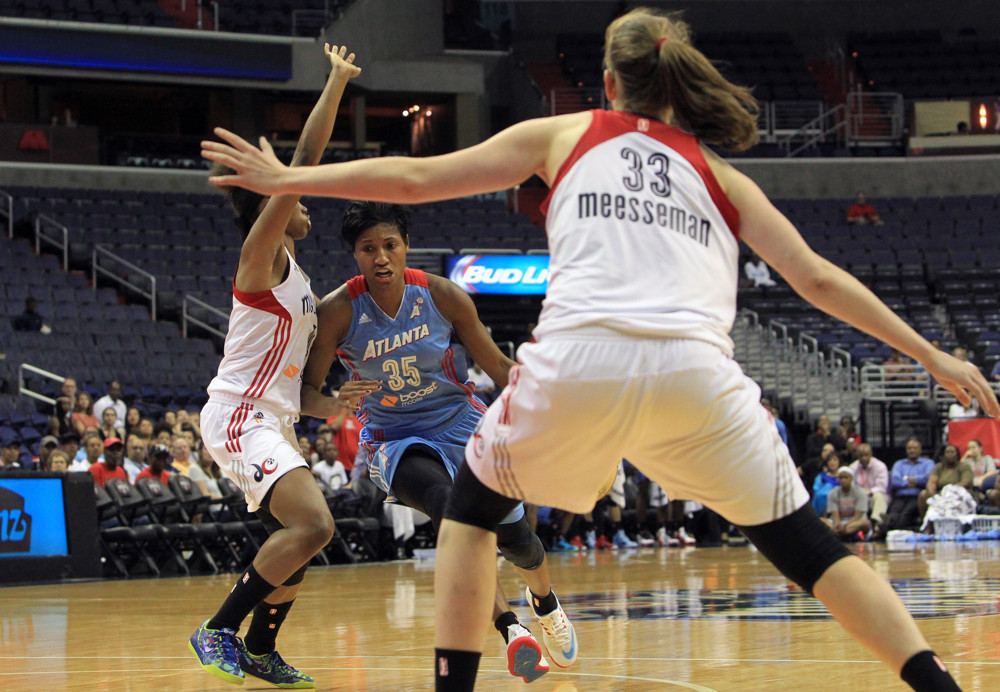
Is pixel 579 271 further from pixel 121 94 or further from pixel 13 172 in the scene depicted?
pixel 121 94

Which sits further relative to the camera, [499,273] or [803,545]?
[499,273]

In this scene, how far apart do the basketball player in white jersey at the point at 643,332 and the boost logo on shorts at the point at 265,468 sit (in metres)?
1.59

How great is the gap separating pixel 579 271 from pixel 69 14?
81.9 ft

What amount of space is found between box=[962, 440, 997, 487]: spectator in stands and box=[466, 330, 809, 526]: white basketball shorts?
48.0ft

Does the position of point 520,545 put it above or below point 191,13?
below

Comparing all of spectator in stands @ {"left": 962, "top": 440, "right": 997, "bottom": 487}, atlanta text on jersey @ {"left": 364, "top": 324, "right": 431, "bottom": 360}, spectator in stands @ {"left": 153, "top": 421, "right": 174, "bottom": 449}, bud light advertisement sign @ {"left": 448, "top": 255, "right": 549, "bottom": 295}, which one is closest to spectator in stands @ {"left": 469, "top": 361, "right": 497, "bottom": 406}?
spectator in stands @ {"left": 153, "top": 421, "right": 174, "bottom": 449}

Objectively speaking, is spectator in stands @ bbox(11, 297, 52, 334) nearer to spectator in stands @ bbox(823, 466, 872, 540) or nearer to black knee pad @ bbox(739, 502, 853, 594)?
spectator in stands @ bbox(823, 466, 872, 540)

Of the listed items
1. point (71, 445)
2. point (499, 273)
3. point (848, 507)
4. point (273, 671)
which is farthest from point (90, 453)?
point (499, 273)

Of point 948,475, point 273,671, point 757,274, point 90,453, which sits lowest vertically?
point 948,475

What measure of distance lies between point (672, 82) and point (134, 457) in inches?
425

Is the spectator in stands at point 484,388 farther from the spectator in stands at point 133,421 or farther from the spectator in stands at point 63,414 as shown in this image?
the spectator in stands at point 63,414

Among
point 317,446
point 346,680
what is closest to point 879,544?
point 317,446

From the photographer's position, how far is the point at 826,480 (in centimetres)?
1645

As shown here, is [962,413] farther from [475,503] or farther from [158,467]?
[475,503]
